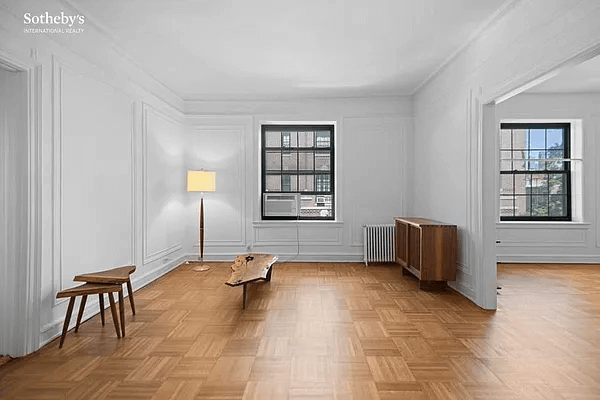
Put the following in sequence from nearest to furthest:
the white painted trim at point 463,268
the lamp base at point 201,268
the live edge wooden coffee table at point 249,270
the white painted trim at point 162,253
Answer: the live edge wooden coffee table at point 249,270
the white painted trim at point 463,268
the white painted trim at point 162,253
the lamp base at point 201,268

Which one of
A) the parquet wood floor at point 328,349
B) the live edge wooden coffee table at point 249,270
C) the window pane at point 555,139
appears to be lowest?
the parquet wood floor at point 328,349

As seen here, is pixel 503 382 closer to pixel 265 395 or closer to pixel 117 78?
pixel 265 395

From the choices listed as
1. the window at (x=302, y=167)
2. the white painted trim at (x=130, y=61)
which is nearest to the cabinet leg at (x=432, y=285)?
the window at (x=302, y=167)

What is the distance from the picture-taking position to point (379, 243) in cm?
735

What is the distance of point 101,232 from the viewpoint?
4.49 metres

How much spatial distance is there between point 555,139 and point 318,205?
171 inches

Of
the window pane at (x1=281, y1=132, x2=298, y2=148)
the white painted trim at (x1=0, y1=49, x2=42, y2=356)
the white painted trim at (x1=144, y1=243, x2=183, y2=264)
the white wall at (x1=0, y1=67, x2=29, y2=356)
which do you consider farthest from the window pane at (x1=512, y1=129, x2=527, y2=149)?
the white wall at (x1=0, y1=67, x2=29, y2=356)

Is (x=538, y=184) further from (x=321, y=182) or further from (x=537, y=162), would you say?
(x=321, y=182)

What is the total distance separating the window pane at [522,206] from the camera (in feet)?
25.3

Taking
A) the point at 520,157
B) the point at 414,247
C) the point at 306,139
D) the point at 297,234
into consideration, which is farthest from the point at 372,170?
the point at 520,157

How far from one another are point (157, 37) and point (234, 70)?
1.42m

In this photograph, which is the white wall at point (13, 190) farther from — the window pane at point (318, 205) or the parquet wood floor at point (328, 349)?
the window pane at point (318, 205)

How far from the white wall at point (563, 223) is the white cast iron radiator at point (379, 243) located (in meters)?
1.94

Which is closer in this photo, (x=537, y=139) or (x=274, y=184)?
(x=537, y=139)
